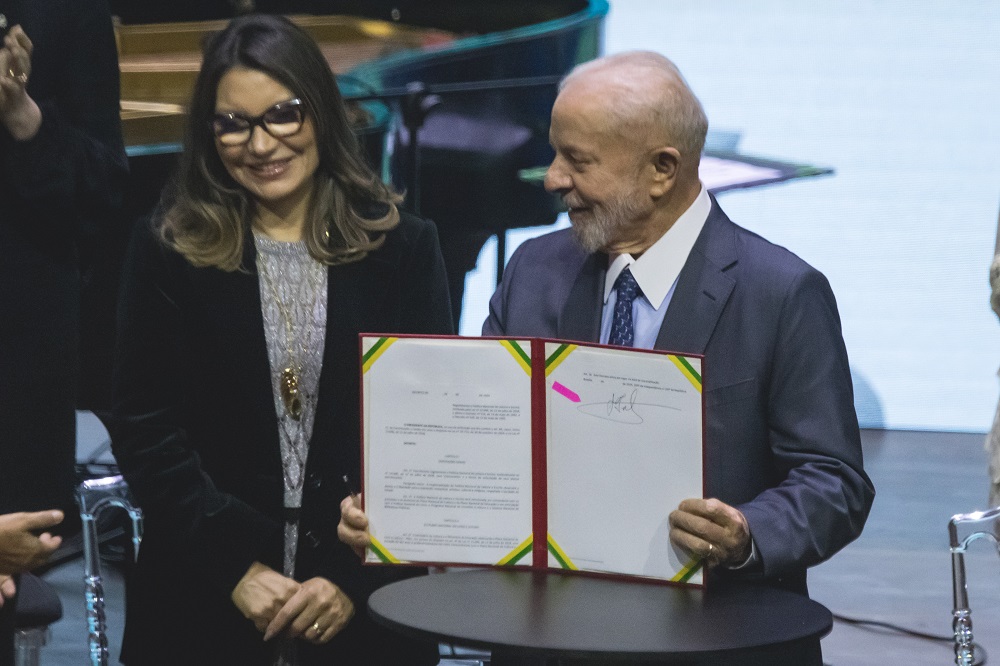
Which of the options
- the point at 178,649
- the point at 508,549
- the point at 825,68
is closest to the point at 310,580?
the point at 178,649

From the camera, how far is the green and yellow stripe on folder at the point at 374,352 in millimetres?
2039

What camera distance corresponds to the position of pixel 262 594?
2342 mm

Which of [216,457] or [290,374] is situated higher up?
[290,374]

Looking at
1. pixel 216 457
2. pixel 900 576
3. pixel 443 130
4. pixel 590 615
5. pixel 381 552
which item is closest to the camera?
pixel 590 615

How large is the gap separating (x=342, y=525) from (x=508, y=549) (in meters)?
0.26

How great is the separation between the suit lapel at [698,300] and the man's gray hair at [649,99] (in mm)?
172

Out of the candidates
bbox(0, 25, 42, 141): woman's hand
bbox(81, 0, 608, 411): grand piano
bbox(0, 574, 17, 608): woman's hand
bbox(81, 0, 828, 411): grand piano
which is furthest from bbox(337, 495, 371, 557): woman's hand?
bbox(81, 0, 828, 411): grand piano

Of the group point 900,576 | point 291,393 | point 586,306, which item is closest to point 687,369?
point 586,306

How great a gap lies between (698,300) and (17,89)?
1280mm

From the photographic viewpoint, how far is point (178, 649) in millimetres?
2398

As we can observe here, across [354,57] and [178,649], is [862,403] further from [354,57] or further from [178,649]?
[178,649]

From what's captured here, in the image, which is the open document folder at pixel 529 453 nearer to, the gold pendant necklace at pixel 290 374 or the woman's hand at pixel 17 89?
the gold pendant necklace at pixel 290 374

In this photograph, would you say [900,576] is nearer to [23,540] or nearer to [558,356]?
[558,356]

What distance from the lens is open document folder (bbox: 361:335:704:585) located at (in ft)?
6.36
